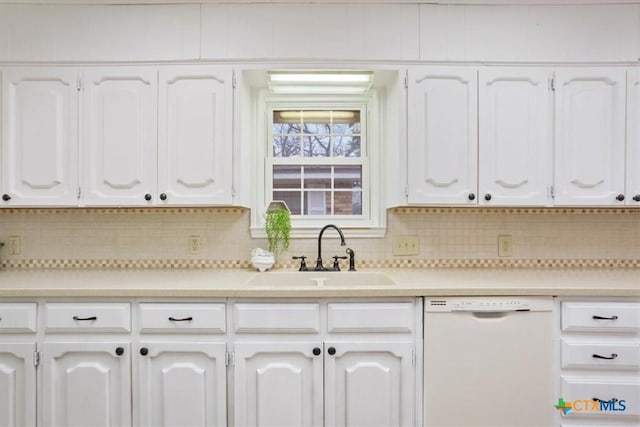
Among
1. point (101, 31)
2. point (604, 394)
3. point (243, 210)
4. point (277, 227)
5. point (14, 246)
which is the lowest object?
point (604, 394)

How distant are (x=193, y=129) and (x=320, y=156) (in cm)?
80

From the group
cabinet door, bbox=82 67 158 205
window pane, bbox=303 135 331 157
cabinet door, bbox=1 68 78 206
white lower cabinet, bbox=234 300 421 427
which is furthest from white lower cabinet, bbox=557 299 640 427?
cabinet door, bbox=1 68 78 206

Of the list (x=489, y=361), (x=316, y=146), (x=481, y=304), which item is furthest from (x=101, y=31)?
(x=489, y=361)

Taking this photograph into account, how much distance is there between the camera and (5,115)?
1785 mm

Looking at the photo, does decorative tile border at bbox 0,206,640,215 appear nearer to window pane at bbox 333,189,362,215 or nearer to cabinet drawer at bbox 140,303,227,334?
window pane at bbox 333,189,362,215

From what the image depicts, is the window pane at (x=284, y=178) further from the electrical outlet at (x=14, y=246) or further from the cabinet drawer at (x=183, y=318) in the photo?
the electrical outlet at (x=14, y=246)

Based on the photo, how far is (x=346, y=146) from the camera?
2254mm

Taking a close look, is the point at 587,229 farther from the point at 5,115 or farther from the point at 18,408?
the point at 5,115

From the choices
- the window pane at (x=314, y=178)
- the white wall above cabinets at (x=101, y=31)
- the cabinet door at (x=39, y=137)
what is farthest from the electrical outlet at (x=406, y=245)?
the cabinet door at (x=39, y=137)

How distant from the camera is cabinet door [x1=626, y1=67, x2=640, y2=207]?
1791 mm

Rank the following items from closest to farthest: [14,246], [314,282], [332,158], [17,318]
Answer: [17,318]
[314,282]
[14,246]
[332,158]

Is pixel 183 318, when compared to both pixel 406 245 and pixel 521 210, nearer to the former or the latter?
pixel 406 245

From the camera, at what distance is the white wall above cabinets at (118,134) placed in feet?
5.89

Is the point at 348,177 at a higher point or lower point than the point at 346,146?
lower
